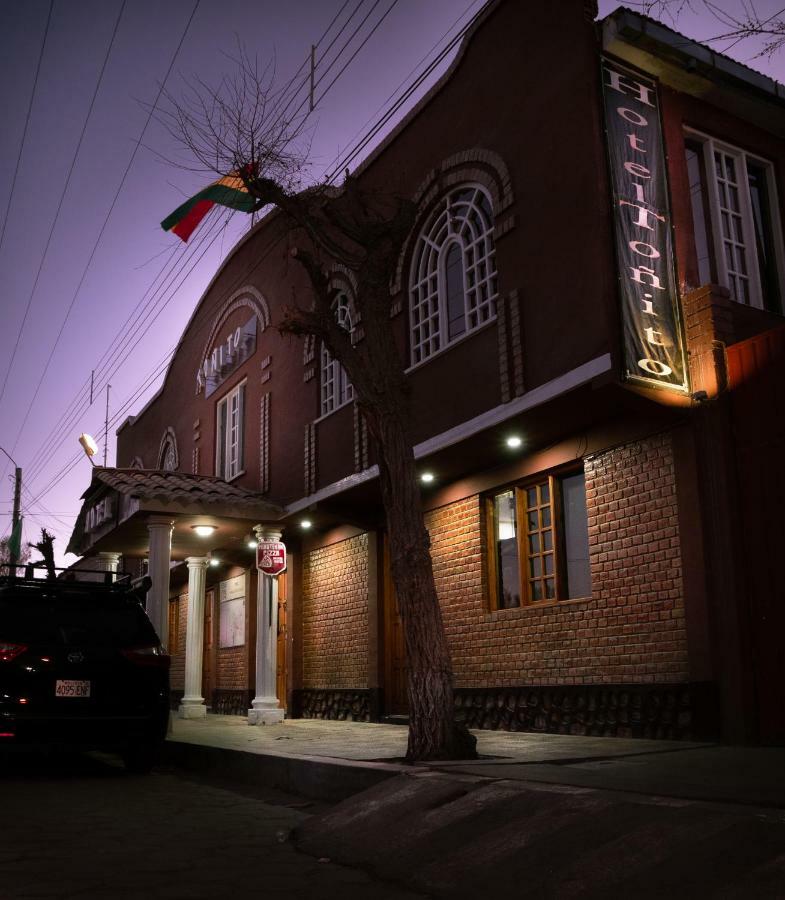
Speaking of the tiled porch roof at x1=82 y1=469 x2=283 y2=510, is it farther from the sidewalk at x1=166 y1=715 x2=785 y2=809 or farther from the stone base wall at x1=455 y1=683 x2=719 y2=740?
the stone base wall at x1=455 y1=683 x2=719 y2=740

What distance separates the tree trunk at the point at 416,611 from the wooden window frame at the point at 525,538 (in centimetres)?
335

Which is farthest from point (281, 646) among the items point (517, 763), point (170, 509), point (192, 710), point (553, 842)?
point (553, 842)

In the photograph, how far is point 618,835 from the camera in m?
4.11

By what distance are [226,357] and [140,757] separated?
449 inches

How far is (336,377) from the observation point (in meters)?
15.1

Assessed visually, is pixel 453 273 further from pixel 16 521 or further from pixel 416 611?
pixel 16 521

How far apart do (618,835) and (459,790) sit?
1.48m

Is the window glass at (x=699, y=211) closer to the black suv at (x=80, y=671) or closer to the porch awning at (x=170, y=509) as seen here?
the black suv at (x=80, y=671)

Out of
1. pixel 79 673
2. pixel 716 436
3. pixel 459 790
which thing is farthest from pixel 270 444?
pixel 459 790

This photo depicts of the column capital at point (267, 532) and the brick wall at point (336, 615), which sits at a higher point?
the column capital at point (267, 532)

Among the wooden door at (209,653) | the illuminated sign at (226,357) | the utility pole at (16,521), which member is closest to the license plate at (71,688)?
the illuminated sign at (226,357)

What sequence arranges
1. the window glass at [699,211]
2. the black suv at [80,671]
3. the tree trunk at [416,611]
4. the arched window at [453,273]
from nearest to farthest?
1. the tree trunk at [416,611]
2. the black suv at [80,671]
3. the window glass at [699,211]
4. the arched window at [453,273]

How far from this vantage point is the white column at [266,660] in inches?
578

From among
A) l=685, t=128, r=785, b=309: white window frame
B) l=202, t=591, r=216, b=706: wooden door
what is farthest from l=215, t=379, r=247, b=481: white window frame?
l=685, t=128, r=785, b=309: white window frame
